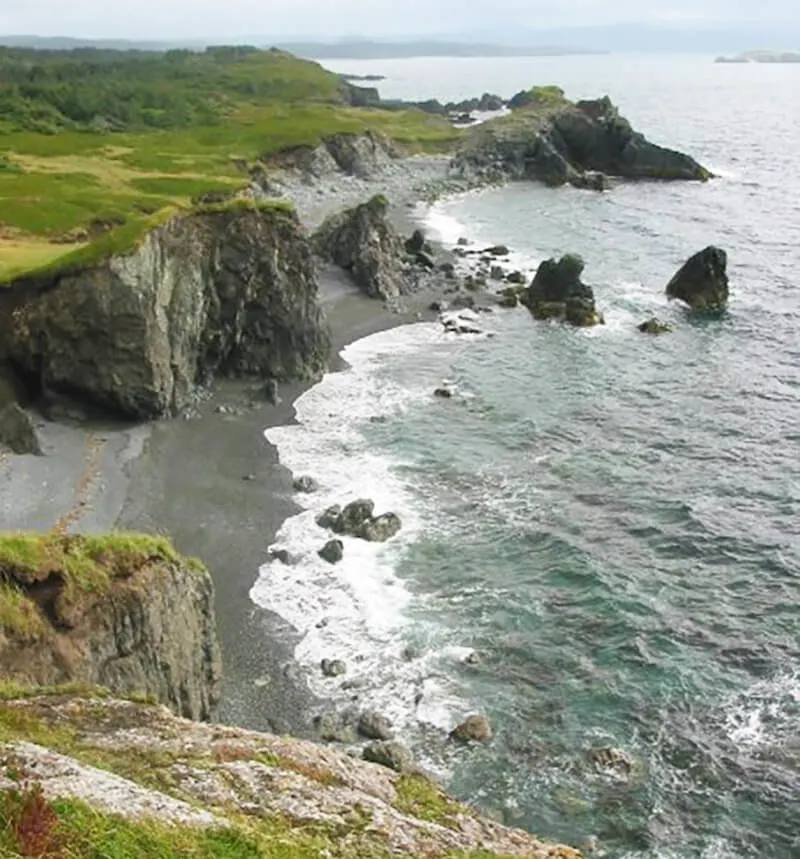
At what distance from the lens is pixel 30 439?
4006 centimetres

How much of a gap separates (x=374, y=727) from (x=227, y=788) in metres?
13.8

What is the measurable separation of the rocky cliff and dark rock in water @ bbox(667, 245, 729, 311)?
195ft

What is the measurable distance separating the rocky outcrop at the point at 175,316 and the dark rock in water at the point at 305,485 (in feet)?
29.3

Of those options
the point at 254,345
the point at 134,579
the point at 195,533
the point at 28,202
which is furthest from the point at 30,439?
the point at 28,202

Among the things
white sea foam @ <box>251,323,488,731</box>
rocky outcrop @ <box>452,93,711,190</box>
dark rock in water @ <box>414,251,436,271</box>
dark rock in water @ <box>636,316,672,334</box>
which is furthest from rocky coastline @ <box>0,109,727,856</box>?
rocky outcrop @ <box>452,93,711,190</box>

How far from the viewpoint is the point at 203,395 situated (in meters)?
50.6

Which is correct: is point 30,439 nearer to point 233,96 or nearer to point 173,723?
point 173,723

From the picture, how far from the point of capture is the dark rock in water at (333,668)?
97.3ft

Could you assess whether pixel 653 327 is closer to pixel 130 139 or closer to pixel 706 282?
pixel 706 282

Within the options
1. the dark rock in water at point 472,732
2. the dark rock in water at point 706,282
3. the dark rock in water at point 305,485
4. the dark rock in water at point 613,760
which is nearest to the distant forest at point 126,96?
the dark rock in water at point 706,282

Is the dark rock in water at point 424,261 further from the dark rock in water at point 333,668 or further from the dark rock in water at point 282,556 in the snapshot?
the dark rock in water at point 333,668

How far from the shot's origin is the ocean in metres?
25.5

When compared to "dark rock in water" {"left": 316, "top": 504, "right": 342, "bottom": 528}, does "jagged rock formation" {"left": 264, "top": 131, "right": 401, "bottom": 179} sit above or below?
above

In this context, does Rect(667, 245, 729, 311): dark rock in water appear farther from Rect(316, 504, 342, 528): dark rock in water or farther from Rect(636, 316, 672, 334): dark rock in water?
Rect(316, 504, 342, 528): dark rock in water
